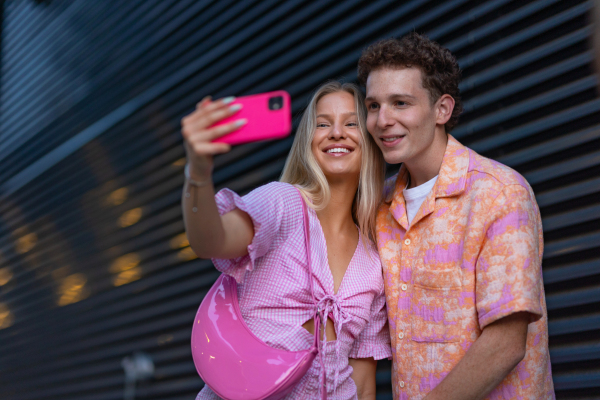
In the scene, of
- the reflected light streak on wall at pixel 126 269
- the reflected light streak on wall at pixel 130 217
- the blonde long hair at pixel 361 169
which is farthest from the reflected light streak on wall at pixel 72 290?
the blonde long hair at pixel 361 169

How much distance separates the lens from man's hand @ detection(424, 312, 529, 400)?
69.0 inches

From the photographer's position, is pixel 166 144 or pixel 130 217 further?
pixel 130 217

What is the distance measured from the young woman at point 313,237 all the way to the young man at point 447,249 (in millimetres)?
153

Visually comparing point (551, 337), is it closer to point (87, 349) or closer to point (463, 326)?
point (463, 326)

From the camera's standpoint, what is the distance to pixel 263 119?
142 centimetres

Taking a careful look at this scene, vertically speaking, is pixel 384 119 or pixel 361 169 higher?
pixel 384 119

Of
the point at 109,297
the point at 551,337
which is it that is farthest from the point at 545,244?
the point at 109,297

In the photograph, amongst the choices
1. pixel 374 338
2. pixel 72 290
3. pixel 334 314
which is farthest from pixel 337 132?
pixel 72 290

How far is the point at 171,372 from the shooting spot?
4395mm

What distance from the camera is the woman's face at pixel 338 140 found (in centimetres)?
244

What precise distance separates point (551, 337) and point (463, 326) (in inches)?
27.2

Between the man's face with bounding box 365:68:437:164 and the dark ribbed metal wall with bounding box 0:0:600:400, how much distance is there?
0.54 metres

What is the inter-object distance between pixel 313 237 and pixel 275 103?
932mm

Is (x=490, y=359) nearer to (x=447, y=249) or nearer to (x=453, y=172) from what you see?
(x=447, y=249)
